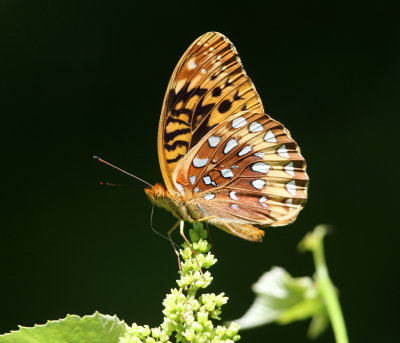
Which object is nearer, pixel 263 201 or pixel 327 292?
pixel 327 292

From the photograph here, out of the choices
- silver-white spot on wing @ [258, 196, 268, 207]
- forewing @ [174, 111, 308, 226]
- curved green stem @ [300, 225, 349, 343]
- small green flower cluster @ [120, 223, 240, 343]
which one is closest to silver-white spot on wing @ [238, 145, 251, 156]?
forewing @ [174, 111, 308, 226]

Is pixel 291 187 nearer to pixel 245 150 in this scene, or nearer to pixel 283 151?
pixel 283 151

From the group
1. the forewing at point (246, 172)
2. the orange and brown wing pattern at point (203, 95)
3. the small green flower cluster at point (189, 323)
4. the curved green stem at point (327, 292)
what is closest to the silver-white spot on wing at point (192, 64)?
the orange and brown wing pattern at point (203, 95)

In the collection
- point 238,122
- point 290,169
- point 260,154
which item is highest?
point 238,122

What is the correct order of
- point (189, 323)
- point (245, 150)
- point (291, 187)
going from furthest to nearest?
point (245, 150) → point (291, 187) → point (189, 323)

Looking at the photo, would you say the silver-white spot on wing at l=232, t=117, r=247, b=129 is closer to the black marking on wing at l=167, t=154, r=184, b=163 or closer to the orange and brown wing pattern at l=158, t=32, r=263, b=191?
the orange and brown wing pattern at l=158, t=32, r=263, b=191

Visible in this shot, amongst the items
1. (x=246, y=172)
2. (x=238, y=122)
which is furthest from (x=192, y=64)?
(x=246, y=172)
